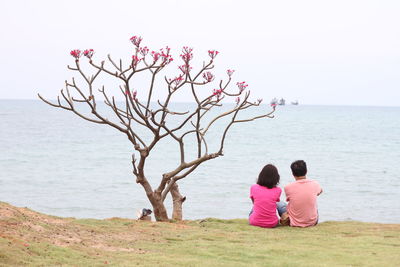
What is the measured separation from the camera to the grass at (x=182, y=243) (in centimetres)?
672

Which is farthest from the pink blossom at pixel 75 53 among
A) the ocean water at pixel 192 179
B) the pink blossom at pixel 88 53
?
the ocean water at pixel 192 179

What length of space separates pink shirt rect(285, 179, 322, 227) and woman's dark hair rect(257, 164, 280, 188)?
223 mm

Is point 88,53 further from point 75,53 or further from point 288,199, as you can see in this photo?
point 288,199

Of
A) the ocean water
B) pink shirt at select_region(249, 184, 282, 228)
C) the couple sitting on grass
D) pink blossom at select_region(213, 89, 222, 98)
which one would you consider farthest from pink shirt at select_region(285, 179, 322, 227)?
the ocean water

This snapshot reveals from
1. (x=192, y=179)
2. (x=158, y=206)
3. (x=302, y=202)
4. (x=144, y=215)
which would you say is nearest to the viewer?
(x=302, y=202)

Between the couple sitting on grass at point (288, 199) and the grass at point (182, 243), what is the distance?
0.22 meters

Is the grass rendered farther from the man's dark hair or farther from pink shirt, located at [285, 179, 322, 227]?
the man's dark hair

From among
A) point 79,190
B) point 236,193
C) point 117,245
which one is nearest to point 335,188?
point 236,193

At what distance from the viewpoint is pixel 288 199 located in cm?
954

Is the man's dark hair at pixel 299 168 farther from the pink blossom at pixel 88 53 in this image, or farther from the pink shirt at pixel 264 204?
the pink blossom at pixel 88 53

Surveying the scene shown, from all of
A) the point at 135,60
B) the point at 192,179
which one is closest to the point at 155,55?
the point at 135,60

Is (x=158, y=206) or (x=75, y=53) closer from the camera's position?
(x=75, y=53)

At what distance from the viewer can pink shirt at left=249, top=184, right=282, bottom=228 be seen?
938cm

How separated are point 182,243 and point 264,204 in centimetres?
189
